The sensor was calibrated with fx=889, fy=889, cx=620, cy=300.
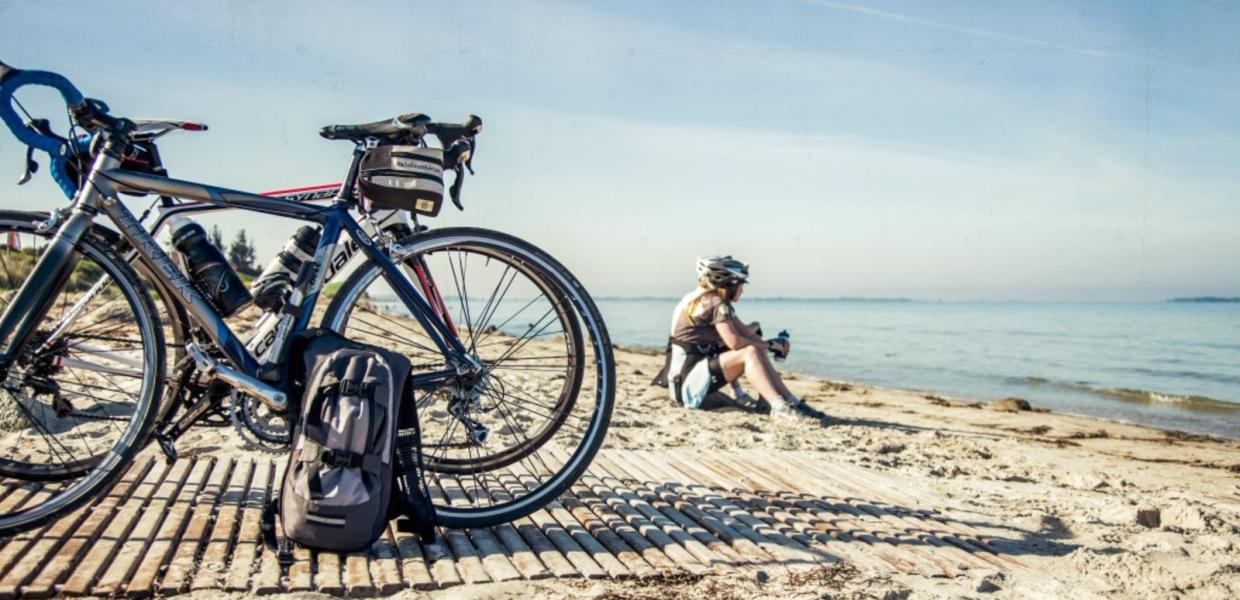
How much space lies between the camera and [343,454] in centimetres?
256

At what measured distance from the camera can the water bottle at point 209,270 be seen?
9.25 ft

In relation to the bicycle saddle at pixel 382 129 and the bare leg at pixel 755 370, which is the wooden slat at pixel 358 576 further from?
the bare leg at pixel 755 370

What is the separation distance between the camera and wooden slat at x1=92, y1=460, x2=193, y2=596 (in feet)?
7.65

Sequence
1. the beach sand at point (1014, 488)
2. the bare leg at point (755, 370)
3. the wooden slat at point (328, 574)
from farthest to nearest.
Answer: the bare leg at point (755, 370)
the beach sand at point (1014, 488)
the wooden slat at point (328, 574)

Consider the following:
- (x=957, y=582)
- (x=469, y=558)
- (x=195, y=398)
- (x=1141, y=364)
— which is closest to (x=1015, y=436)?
(x=957, y=582)

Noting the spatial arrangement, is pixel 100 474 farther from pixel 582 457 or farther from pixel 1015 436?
pixel 1015 436

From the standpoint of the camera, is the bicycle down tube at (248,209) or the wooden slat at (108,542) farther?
the bicycle down tube at (248,209)

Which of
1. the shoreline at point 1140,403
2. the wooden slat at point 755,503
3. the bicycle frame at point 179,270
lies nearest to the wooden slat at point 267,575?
the bicycle frame at point 179,270

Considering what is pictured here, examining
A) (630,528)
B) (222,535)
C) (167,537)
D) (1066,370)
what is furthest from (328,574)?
(1066,370)

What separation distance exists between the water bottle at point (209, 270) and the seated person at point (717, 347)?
15.3 feet

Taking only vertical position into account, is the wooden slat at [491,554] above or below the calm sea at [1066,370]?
above

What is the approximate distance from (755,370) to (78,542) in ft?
16.5

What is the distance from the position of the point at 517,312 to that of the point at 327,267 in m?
0.73

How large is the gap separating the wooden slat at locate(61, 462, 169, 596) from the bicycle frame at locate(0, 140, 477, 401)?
59 centimetres
